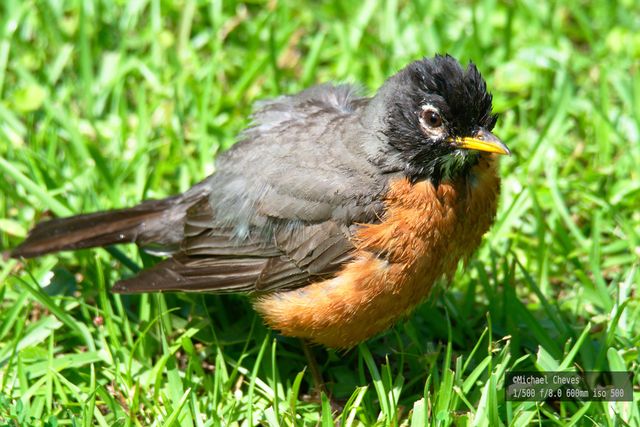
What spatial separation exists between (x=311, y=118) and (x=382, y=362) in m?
1.47

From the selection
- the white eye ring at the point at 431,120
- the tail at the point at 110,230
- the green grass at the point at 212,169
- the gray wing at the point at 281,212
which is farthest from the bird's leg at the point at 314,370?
the white eye ring at the point at 431,120

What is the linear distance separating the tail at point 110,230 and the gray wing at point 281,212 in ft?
0.42

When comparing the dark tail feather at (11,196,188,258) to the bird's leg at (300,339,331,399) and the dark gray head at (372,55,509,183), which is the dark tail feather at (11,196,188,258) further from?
the dark gray head at (372,55,509,183)

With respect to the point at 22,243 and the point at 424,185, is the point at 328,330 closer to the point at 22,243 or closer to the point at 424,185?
the point at 424,185

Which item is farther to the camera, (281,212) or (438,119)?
(281,212)

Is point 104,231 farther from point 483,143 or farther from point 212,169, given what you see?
point 483,143

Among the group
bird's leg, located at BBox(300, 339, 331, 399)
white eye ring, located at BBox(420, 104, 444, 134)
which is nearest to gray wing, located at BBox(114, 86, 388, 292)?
white eye ring, located at BBox(420, 104, 444, 134)

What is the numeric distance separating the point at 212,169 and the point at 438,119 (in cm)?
213

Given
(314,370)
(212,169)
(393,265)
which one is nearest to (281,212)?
(393,265)

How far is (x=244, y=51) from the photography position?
7086 mm

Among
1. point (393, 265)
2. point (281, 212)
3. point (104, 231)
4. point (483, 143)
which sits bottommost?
point (104, 231)

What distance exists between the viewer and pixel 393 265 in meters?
4.30

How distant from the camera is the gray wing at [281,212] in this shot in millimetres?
4418

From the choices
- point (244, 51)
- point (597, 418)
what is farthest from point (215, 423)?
point (244, 51)
